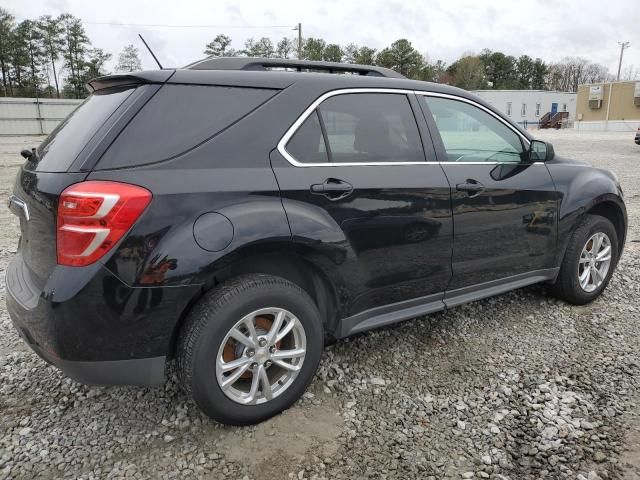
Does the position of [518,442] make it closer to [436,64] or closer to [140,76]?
[140,76]

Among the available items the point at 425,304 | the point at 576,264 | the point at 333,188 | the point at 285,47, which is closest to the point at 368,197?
the point at 333,188

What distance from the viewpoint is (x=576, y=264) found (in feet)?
12.7

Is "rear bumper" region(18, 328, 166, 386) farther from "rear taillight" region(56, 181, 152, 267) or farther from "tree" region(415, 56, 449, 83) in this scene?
"tree" region(415, 56, 449, 83)

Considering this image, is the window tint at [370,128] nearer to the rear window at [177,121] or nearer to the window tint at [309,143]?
the window tint at [309,143]

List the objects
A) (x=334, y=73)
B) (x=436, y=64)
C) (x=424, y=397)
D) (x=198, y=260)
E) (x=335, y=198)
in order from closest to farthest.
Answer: (x=198, y=260) < (x=335, y=198) < (x=424, y=397) < (x=334, y=73) < (x=436, y=64)

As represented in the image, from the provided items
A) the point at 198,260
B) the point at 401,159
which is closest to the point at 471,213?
the point at 401,159

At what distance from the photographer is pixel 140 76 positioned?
7.77 ft

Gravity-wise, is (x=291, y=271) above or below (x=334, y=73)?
below

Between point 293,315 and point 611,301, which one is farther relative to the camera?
point 611,301

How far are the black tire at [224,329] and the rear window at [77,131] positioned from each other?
886mm

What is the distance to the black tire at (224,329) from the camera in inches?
88.5

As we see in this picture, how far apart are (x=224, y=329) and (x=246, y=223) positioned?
1.61 ft

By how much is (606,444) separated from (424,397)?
0.89m

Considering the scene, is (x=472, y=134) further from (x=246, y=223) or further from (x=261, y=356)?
(x=261, y=356)
